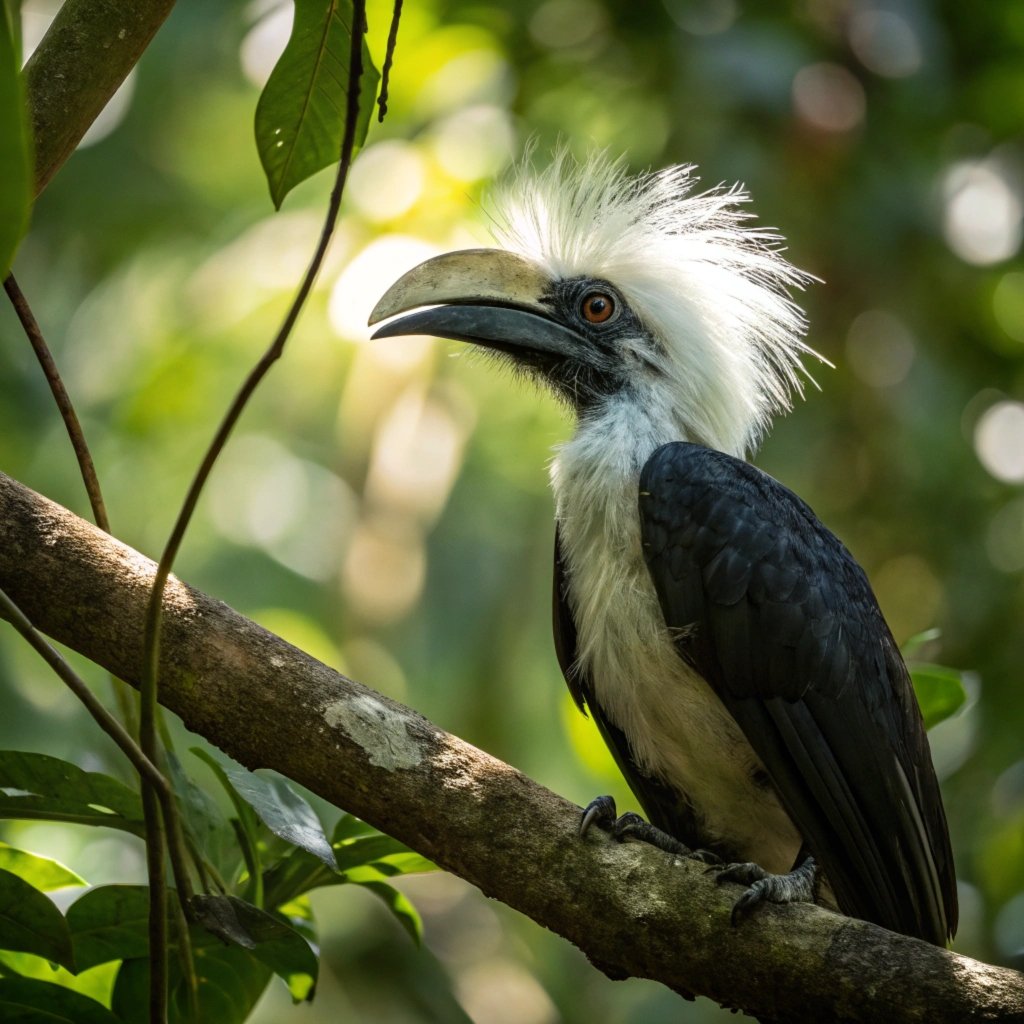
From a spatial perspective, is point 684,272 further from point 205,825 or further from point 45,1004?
point 45,1004

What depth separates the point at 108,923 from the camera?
2967mm

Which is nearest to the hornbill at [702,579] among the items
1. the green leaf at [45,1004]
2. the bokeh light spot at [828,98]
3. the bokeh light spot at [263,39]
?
the green leaf at [45,1004]

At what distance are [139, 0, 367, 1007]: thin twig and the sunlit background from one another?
403 centimetres

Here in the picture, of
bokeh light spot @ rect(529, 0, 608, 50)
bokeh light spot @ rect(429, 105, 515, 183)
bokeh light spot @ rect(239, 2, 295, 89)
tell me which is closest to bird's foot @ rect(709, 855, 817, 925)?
bokeh light spot @ rect(429, 105, 515, 183)

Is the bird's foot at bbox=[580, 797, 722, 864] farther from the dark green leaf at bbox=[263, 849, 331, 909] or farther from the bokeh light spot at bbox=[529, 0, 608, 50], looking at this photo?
the bokeh light spot at bbox=[529, 0, 608, 50]

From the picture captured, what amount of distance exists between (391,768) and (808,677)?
1384 millimetres

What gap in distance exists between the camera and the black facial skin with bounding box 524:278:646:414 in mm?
4723

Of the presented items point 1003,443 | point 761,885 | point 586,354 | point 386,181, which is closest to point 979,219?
point 1003,443

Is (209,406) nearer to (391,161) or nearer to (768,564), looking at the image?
(391,161)

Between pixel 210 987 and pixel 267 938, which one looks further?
pixel 210 987

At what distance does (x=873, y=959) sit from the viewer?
8.75 ft

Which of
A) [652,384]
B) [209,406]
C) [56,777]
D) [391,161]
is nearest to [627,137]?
[391,161]

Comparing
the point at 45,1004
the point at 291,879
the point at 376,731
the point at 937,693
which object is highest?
the point at 937,693

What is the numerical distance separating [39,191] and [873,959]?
2570mm
